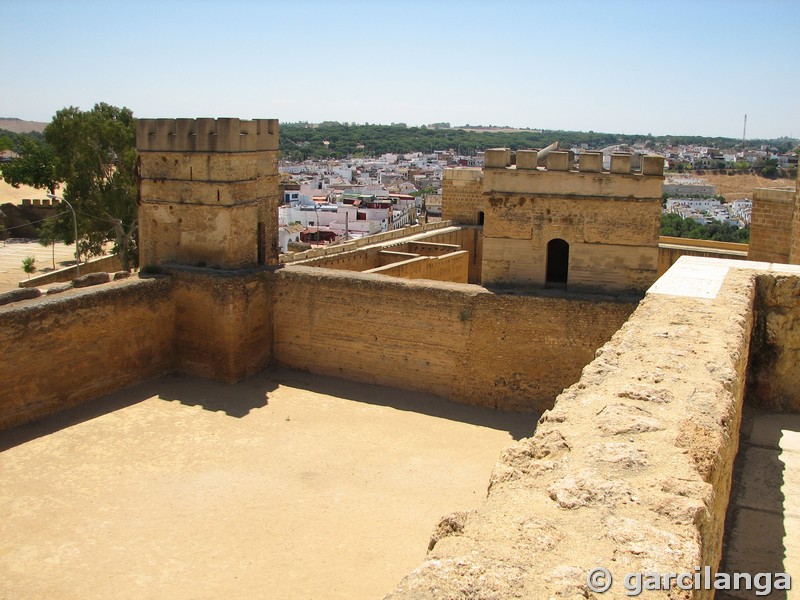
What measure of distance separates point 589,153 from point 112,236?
2245 cm

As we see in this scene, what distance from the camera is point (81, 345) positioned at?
39.0 ft

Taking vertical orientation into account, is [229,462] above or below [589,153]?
below

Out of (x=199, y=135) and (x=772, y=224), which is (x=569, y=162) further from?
(x=199, y=135)

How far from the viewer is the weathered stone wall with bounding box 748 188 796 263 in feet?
45.3

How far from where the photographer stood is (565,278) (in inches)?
510

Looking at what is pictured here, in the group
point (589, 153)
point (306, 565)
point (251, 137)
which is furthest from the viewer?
point (251, 137)

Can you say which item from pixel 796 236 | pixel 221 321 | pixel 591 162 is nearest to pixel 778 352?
pixel 796 236

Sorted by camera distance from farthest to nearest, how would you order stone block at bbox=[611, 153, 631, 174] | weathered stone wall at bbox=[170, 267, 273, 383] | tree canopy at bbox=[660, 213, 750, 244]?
1. tree canopy at bbox=[660, 213, 750, 244]
2. weathered stone wall at bbox=[170, 267, 273, 383]
3. stone block at bbox=[611, 153, 631, 174]

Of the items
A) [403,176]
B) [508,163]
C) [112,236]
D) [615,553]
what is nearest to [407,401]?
[508,163]

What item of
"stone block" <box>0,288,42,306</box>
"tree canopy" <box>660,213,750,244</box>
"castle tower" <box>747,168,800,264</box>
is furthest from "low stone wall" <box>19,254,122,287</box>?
"tree canopy" <box>660,213,750,244</box>

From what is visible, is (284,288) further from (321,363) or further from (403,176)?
(403,176)

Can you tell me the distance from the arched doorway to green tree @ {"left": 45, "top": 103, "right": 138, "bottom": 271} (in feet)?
64.6

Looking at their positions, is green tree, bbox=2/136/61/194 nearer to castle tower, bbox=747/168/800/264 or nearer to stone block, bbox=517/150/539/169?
stone block, bbox=517/150/539/169

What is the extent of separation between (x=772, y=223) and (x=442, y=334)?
6.61 meters
